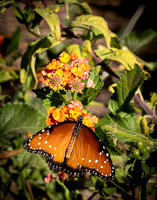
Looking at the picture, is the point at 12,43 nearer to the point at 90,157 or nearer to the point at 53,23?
the point at 53,23

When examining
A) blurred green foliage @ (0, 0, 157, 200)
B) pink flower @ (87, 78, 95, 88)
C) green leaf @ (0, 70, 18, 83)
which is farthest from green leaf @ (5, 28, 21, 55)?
pink flower @ (87, 78, 95, 88)

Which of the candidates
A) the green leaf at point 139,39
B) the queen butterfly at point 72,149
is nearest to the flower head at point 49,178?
the queen butterfly at point 72,149

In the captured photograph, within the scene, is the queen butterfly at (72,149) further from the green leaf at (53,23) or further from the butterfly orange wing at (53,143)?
the green leaf at (53,23)

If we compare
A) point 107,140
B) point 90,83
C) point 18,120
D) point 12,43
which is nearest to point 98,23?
point 90,83

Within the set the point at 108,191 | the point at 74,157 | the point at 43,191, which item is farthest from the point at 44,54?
the point at 43,191

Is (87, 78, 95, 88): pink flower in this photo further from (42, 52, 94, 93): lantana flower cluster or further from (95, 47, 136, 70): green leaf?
(95, 47, 136, 70): green leaf

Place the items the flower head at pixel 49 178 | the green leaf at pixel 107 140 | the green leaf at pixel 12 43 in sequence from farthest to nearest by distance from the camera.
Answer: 1. the green leaf at pixel 12 43
2. the flower head at pixel 49 178
3. the green leaf at pixel 107 140

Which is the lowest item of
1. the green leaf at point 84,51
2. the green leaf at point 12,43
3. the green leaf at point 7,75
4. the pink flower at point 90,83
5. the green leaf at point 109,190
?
the green leaf at point 7,75

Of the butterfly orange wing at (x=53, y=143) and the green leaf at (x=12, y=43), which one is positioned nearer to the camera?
the butterfly orange wing at (x=53, y=143)
